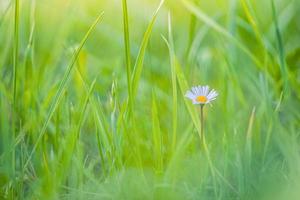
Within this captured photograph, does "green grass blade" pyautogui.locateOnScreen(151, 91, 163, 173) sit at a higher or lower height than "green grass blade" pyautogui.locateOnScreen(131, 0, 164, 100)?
lower

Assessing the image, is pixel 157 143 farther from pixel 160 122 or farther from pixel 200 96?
pixel 160 122

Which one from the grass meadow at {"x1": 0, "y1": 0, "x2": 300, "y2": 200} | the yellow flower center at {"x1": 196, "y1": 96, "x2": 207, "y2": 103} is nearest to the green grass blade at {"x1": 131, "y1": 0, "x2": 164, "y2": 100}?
the grass meadow at {"x1": 0, "y1": 0, "x2": 300, "y2": 200}

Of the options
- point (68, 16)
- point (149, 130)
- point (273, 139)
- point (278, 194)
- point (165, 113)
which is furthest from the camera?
point (68, 16)

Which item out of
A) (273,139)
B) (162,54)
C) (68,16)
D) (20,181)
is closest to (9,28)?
(68,16)

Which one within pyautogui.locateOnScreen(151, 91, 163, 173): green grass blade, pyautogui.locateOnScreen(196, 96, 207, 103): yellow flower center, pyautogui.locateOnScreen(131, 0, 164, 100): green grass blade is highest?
pyautogui.locateOnScreen(131, 0, 164, 100): green grass blade

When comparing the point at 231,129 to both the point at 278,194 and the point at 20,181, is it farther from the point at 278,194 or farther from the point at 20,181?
the point at 20,181

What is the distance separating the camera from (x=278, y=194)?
3.54 feet

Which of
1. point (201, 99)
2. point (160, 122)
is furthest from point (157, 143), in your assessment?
point (160, 122)

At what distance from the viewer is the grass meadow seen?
1.18 metres

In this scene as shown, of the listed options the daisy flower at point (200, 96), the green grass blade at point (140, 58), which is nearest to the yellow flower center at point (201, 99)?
the daisy flower at point (200, 96)

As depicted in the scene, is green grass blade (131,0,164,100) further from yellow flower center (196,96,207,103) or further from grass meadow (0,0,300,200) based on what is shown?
yellow flower center (196,96,207,103)

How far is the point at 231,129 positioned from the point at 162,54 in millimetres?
644

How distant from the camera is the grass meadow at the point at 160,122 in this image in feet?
3.87

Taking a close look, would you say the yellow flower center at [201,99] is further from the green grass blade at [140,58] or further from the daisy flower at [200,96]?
the green grass blade at [140,58]
